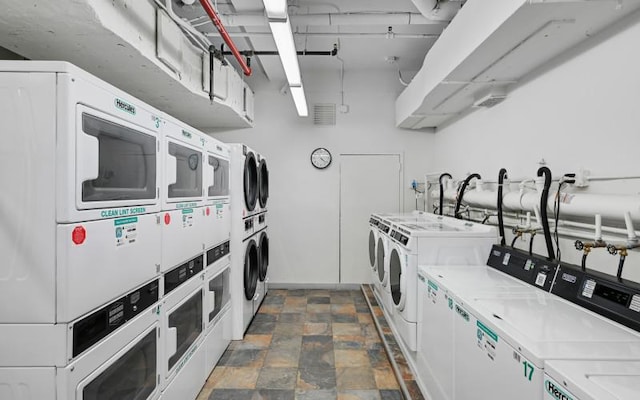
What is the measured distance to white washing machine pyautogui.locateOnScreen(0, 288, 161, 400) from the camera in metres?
1.14

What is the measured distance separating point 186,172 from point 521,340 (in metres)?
2.01

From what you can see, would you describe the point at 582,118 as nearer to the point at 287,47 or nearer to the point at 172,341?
the point at 287,47

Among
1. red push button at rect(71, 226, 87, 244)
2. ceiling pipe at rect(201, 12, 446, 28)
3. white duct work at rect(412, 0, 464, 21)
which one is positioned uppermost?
ceiling pipe at rect(201, 12, 446, 28)

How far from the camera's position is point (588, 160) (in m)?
2.01

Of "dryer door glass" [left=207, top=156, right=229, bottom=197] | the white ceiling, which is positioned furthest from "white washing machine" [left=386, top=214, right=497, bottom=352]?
the white ceiling

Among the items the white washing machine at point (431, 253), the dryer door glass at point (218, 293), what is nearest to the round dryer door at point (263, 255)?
the dryer door glass at point (218, 293)

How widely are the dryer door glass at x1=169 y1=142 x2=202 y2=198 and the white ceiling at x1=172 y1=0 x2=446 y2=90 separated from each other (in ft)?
4.61

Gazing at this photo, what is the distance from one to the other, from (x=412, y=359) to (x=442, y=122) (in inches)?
125

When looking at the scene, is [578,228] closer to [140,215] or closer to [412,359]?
[412,359]

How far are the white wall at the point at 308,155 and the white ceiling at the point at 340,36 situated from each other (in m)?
0.40

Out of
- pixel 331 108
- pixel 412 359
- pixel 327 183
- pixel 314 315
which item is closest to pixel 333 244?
pixel 327 183

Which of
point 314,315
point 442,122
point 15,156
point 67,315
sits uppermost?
point 442,122

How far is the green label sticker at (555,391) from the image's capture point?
0.96m

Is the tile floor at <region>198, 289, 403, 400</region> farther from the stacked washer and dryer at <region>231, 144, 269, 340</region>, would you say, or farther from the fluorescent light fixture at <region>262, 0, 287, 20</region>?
the fluorescent light fixture at <region>262, 0, 287, 20</region>
